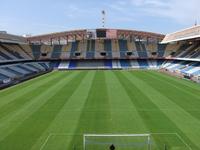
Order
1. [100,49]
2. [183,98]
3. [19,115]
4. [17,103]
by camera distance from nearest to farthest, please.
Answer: [19,115]
[17,103]
[183,98]
[100,49]

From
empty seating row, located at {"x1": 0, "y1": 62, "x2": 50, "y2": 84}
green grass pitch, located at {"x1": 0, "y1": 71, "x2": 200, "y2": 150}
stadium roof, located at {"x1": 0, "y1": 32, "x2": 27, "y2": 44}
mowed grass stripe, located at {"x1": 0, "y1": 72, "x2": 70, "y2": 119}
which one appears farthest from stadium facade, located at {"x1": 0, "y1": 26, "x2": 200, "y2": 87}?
green grass pitch, located at {"x1": 0, "y1": 71, "x2": 200, "y2": 150}

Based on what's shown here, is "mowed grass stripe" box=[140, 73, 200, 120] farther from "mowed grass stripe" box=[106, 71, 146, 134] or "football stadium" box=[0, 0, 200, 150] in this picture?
"mowed grass stripe" box=[106, 71, 146, 134]

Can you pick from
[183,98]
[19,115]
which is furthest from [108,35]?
[19,115]

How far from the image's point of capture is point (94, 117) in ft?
72.0

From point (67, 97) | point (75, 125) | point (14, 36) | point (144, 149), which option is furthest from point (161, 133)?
point (14, 36)

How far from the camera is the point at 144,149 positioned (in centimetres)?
1552

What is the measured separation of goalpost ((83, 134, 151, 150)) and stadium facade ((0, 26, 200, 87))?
5245 cm

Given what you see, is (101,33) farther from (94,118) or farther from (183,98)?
(94,118)

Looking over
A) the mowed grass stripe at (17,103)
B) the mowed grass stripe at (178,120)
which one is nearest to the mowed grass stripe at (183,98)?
the mowed grass stripe at (178,120)

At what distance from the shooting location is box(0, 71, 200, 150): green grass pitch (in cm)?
1682

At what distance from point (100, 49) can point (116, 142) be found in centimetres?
6439

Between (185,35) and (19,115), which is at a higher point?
(185,35)

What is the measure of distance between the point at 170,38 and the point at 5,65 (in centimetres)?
4038

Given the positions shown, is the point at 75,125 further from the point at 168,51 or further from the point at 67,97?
the point at 168,51
